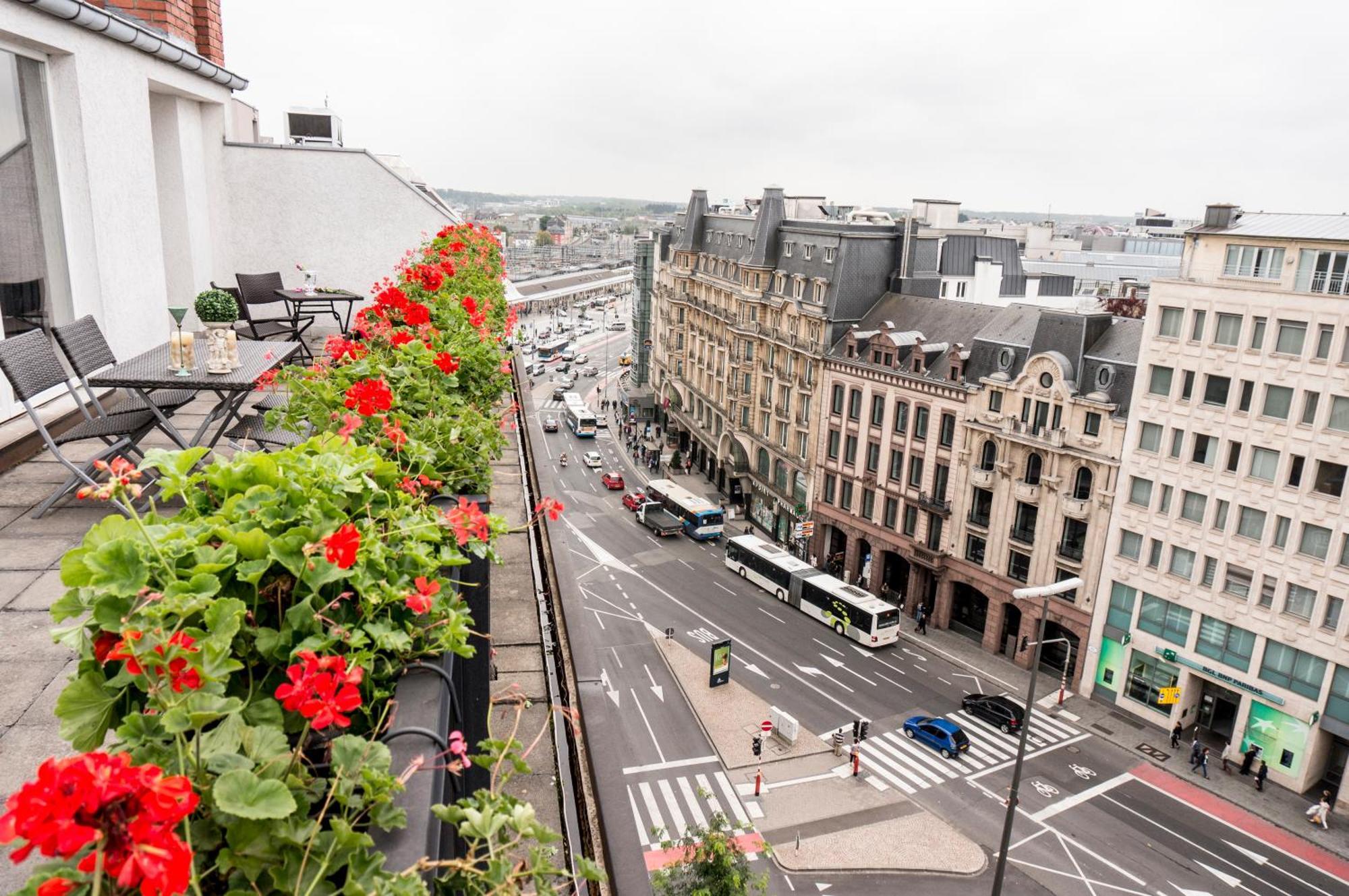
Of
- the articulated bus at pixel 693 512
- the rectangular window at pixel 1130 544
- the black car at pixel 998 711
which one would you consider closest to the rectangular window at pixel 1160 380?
the rectangular window at pixel 1130 544

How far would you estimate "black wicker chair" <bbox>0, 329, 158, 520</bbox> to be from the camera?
29.2 ft

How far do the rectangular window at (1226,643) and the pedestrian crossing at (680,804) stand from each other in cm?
2079

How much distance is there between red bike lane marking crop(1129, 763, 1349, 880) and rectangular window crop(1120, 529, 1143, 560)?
880 centimetres

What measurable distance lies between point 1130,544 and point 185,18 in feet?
129

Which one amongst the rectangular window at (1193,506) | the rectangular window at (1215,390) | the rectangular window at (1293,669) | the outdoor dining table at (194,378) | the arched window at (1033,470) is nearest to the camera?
the outdoor dining table at (194,378)

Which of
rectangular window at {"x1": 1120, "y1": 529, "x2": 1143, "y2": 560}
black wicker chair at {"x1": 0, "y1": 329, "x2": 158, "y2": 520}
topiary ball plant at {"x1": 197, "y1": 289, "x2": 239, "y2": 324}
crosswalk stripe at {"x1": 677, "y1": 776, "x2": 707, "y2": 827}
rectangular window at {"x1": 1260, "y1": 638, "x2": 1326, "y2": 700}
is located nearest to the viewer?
black wicker chair at {"x1": 0, "y1": 329, "x2": 158, "y2": 520}

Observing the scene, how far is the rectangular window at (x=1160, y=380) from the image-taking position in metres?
37.8

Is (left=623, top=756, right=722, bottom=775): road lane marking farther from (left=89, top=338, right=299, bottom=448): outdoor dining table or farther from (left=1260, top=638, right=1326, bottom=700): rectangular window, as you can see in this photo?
(left=89, top=338, right=299, bottom=448): outdoor dining table

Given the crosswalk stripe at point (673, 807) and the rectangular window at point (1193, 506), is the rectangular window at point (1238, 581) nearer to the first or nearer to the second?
the rectangular window at point (1193, 506)

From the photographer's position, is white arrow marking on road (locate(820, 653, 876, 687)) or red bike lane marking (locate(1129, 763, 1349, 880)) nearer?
red bike lane marking (locate(1129, 763, 1349, 880))

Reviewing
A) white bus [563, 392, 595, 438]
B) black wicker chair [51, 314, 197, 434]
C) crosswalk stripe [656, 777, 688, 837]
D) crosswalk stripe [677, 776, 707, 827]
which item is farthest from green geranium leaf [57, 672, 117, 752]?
white bus [563, 392, 595, 438]

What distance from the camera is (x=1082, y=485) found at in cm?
4125

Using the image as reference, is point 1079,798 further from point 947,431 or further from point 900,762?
point 947,431

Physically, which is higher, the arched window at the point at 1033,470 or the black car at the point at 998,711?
the arched window at the point at 1033,470
